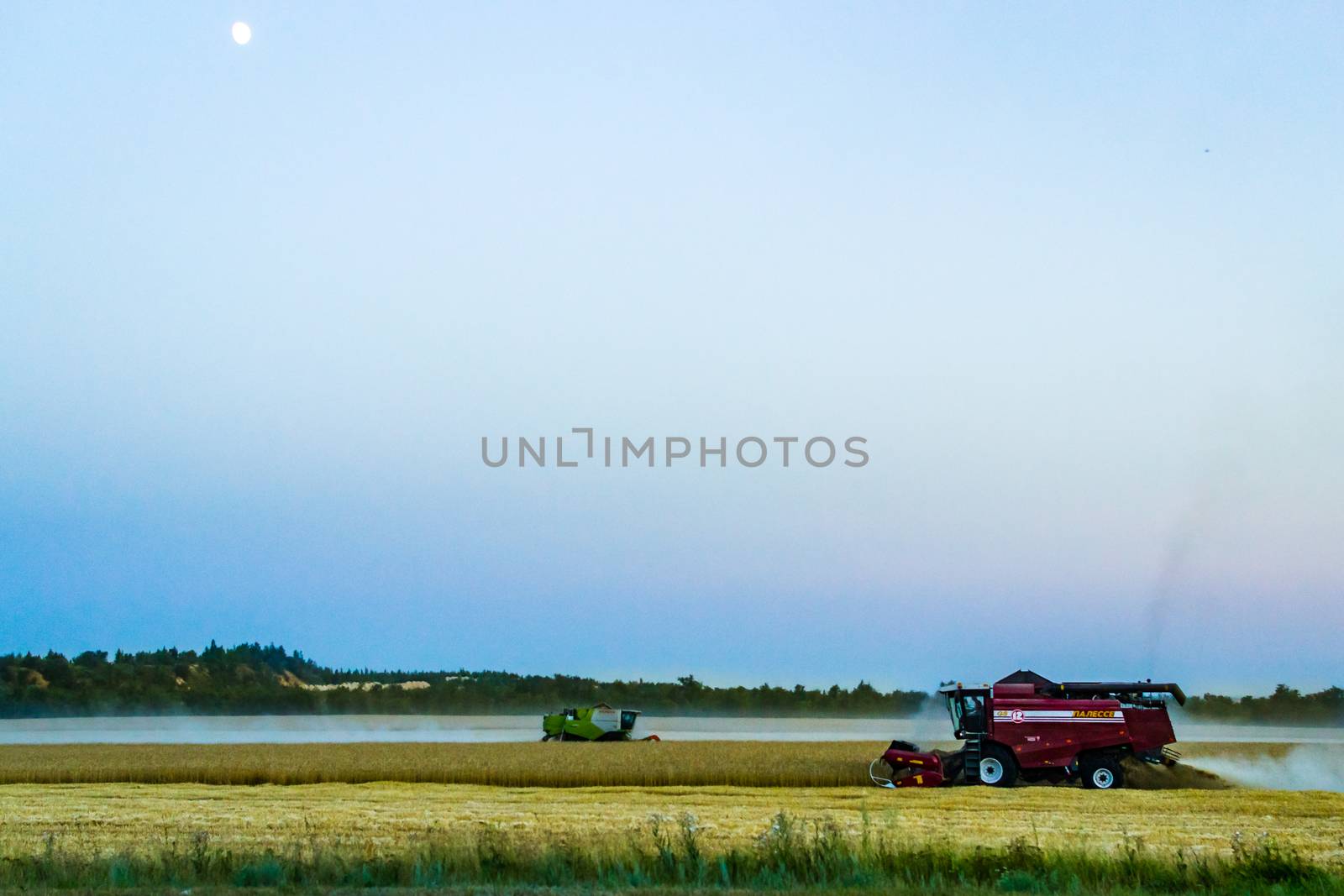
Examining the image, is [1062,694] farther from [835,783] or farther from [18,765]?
[18,765]

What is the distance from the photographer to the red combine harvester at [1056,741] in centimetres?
2783

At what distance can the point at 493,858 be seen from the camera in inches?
534

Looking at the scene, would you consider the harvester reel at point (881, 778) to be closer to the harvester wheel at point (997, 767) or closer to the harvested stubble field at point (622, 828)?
the harvested stubble field at point (622, 828)

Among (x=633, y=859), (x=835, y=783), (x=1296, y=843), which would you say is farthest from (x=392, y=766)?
(x=1296, y=843)

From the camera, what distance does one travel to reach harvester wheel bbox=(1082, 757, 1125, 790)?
90.5ft

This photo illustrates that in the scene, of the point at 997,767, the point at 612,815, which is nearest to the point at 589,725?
the point at 997,767

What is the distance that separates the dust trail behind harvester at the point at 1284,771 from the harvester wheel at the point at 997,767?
6151mm

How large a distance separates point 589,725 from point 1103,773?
26772 mm

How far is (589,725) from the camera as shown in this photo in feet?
165

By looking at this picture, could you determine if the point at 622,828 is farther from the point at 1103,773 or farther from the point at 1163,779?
the point at 1163,779

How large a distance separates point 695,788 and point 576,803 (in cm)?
442

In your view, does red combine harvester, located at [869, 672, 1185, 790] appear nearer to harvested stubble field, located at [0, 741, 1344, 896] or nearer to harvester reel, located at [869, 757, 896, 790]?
harvester reel, located at [869, 757, 896, 790]

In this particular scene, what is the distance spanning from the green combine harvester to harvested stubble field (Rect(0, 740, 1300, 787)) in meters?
11.2

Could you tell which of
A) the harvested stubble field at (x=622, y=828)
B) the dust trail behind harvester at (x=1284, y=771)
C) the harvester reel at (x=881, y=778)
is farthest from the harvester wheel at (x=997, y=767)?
the dust trail behind harvester at (x=1284, y=771)
